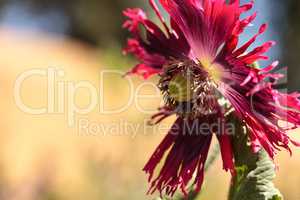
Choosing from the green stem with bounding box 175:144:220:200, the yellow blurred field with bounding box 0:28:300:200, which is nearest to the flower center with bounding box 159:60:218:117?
the green stem with bounding box 175:144:220:200

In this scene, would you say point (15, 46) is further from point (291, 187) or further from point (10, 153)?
point (291, 187)

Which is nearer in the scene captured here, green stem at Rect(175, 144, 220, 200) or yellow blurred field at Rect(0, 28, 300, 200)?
green stem at Rect(175, 144, 220, 200)

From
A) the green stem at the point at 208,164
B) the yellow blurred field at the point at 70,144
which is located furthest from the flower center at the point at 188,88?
the yellow blurred field at the point at 70,144

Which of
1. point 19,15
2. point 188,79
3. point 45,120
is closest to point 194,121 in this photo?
point 188,79

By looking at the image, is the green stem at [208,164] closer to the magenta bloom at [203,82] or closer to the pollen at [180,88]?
the magenta bloom at [203,82]

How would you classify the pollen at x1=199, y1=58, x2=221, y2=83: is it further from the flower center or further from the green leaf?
the green leaf

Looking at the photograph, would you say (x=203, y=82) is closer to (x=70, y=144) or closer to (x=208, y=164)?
(x=208, y=164)

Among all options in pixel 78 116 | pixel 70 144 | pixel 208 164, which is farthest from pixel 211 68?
pixel 70 144

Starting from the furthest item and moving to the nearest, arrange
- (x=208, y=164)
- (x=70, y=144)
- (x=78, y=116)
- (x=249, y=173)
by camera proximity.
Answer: (x=70, y=144)
(x=78, y=116)
(x=208, y=164)
(x=249, y=173)
